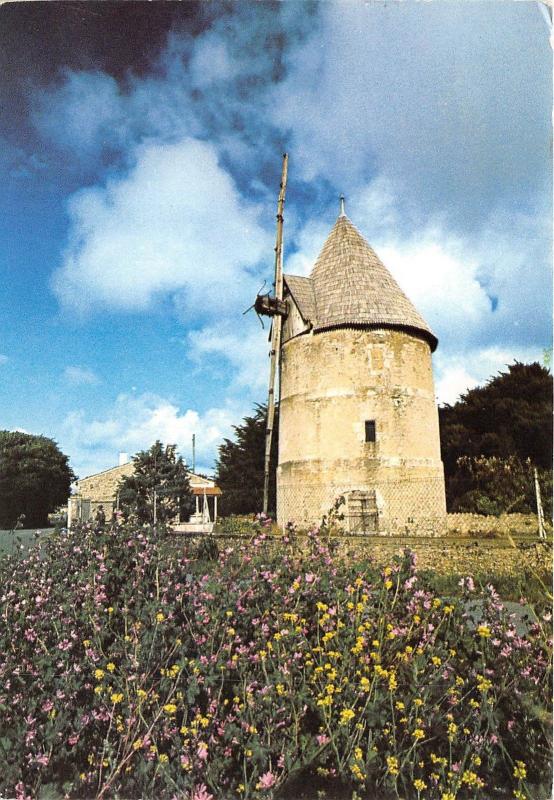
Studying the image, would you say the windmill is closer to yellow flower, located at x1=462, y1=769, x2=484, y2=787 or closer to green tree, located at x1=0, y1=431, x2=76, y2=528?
green tree, located at x1=0, y1=431, x2=76, y2=528

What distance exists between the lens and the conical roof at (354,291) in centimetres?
2092

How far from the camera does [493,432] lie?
86.8ft

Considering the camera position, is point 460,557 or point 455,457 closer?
point 460,557

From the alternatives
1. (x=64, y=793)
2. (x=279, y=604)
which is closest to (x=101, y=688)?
(x=64, y=793)

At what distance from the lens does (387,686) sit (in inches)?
115

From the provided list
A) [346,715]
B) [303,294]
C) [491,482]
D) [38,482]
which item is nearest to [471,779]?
[346,715]

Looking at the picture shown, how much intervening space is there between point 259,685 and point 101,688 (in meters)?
0.82

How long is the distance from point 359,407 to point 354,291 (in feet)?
15.6

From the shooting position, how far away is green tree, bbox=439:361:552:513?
2275cm

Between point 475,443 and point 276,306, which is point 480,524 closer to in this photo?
point 475,443

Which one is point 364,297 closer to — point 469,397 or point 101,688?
point 469,397

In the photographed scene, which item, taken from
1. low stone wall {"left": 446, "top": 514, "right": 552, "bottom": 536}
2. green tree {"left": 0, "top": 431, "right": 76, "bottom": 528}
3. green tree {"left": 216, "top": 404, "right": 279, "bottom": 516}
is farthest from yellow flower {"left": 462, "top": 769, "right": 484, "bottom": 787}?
green tree {"left": 0, "top": 431, "right": 76, "bottom": 528}

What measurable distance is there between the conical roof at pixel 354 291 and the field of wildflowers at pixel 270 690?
17.9 meters

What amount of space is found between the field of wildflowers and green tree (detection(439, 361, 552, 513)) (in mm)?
19170
